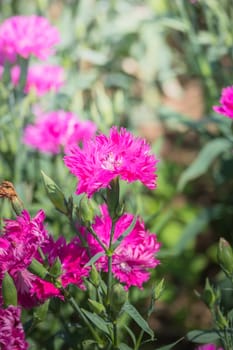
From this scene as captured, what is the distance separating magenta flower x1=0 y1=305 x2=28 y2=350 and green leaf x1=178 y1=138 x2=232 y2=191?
96 cm

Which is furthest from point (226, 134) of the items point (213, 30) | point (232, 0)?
point (232, 0)

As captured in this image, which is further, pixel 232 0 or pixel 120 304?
pixel 232 0

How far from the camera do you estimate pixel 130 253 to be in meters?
0.96

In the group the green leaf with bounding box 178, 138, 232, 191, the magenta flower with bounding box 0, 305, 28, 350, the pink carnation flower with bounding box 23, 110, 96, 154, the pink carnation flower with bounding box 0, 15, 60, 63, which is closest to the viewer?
the magenta flower with bounding box 0, 305, 28, 350

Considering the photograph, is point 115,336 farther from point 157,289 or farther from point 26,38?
point 26,38

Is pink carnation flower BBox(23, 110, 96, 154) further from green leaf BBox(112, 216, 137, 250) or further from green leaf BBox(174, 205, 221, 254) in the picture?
green leaf BBox(112, 216, 137, 250)

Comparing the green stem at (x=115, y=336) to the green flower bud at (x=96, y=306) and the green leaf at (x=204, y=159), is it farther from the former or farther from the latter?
the green leaf at (x=204, y=159)

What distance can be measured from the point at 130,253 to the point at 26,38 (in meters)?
0.82

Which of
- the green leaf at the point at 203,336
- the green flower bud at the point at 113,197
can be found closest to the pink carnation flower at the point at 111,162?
the green flower bud at the point at 113,197

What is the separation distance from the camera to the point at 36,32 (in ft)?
5.47

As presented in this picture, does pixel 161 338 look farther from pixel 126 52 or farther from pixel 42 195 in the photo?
pixel 126 52

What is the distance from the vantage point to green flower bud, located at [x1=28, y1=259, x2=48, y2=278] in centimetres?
87

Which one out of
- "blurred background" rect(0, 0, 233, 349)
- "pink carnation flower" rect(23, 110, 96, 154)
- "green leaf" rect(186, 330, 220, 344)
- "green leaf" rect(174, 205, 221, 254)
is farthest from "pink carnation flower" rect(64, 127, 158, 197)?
"green leaf" rect(174, 205, 221, 254)

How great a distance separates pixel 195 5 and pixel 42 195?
2.71 ft
